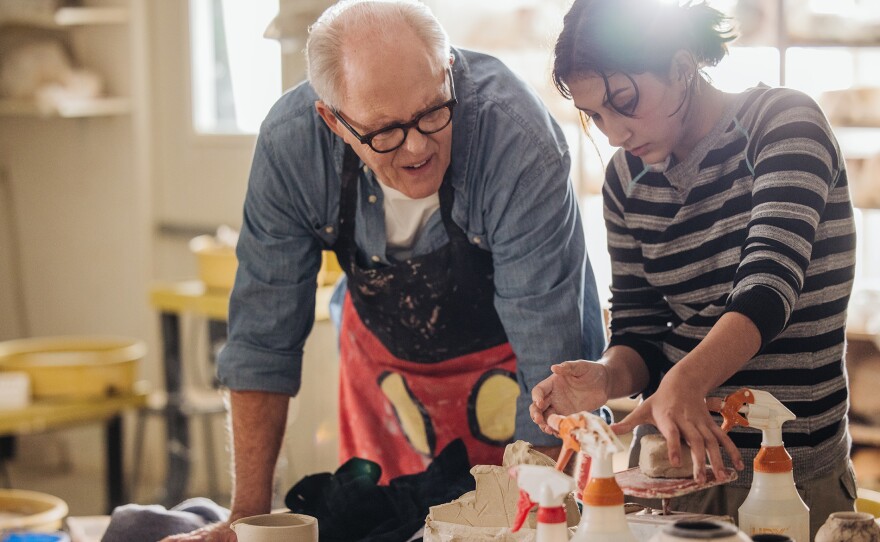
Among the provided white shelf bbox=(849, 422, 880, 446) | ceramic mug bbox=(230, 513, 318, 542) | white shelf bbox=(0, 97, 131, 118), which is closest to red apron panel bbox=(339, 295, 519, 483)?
→ ceramic mug bbox=(230, 513, 318, 542)

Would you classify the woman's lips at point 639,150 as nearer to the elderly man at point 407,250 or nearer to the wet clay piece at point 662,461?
the elderly man at point 407,250

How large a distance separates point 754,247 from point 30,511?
1556 mm

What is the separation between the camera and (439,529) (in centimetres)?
127

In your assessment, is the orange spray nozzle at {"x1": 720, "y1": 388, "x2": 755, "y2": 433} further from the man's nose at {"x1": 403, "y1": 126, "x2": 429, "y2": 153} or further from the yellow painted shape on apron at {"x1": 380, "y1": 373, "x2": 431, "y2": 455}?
the yellow painted shape on apron at {"x1": 380, "y1": 373, "x2": 431, "y2": 455}

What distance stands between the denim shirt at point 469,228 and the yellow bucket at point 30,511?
522mm

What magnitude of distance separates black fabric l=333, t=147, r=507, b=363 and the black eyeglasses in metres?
0.20

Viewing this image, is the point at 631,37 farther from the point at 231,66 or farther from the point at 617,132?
the point at 231,66

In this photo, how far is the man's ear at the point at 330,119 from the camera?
1627mm

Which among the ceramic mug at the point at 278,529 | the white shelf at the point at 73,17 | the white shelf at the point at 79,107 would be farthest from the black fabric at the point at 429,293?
the white shelf at the point at 73,17

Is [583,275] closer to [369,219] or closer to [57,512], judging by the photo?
[369,219]

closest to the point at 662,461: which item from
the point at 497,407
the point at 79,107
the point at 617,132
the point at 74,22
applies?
the point at 617,132

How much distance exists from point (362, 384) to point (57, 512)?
25.1 inches

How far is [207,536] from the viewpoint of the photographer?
1.51 m

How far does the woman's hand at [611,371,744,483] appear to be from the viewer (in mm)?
1141
